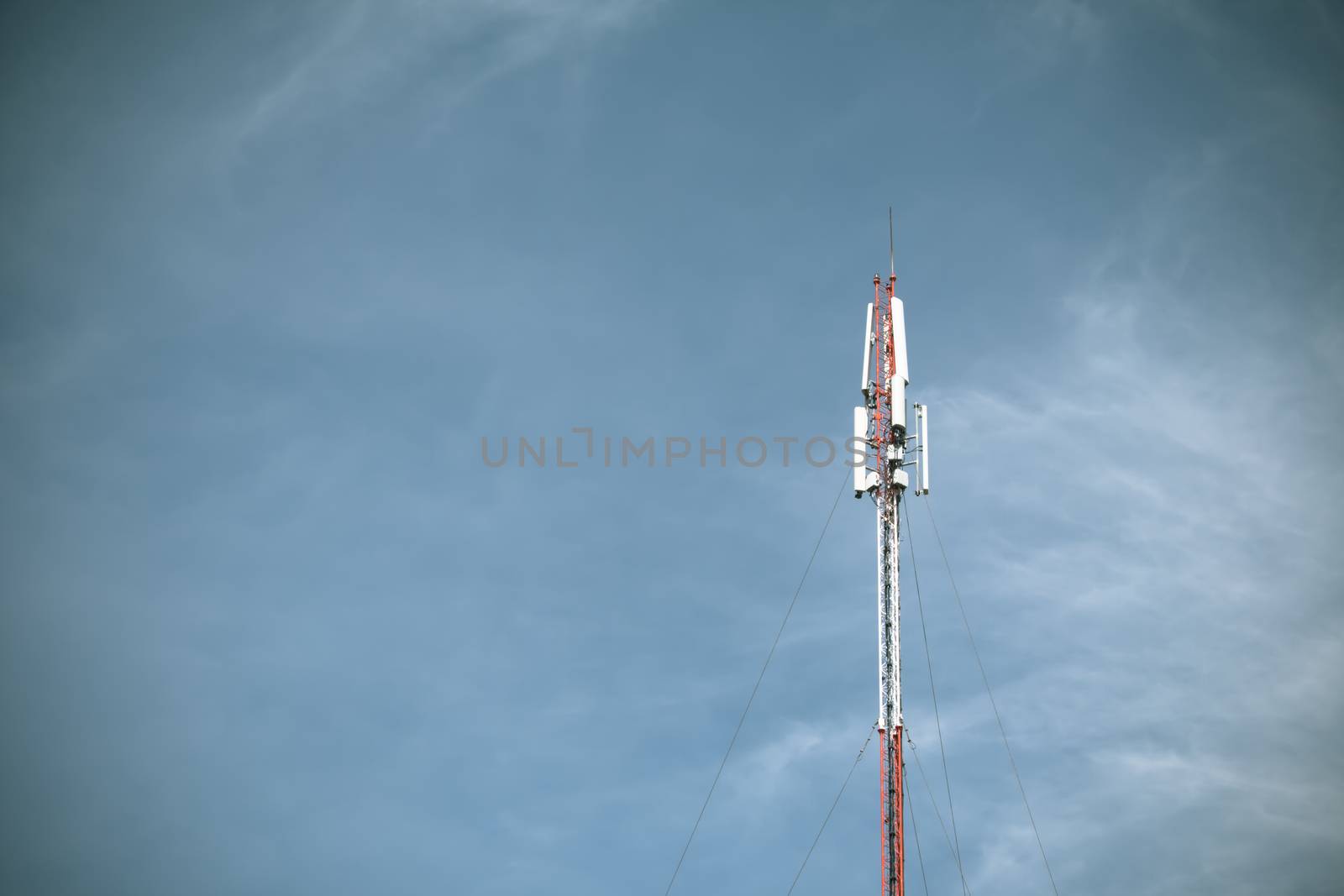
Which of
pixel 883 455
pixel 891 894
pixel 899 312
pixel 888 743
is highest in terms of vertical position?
pixel 899 312

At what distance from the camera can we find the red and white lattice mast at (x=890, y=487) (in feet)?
331

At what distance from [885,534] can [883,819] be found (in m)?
17.1

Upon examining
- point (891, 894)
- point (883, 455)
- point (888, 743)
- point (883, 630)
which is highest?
point (883, 455)

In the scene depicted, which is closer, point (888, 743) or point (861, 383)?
point (888, 743)

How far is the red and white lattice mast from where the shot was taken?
101 meters

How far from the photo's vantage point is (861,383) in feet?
360

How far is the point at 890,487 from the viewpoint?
107m

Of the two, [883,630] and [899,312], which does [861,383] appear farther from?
[883,630]

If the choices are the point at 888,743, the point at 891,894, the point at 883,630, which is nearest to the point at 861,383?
the point at 883,630

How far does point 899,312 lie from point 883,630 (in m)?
21.0

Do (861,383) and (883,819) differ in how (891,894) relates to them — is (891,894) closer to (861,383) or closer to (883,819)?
(883,819)

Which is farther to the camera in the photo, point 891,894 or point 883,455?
point 883,455

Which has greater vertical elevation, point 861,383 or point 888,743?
point 861,383

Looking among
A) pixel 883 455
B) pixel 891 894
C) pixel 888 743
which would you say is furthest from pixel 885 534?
pixel 891 894
